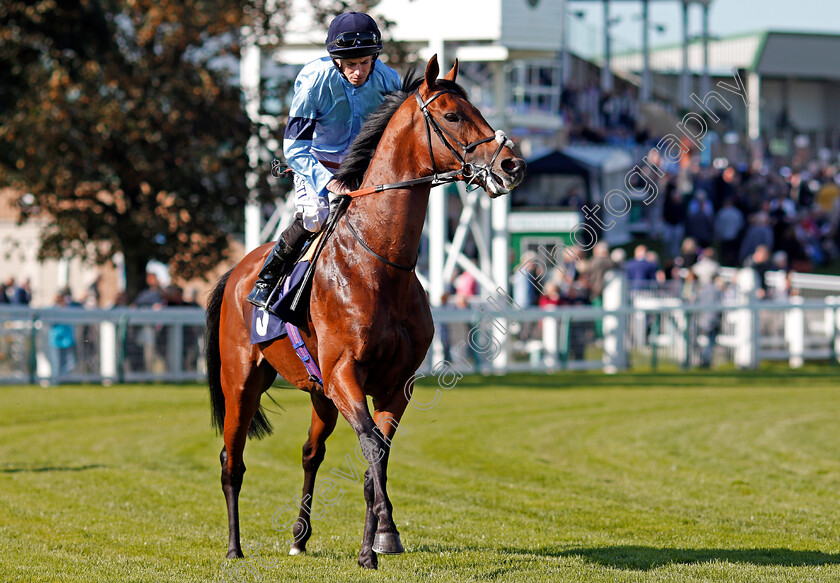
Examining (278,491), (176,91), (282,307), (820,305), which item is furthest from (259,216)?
(282,307)

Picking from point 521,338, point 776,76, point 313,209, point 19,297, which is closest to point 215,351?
point 313,209

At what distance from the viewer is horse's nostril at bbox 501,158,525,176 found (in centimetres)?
445

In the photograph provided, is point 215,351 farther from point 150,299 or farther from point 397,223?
point 150,299

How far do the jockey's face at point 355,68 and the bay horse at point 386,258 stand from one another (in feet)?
0.74

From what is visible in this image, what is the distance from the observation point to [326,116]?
205 inches

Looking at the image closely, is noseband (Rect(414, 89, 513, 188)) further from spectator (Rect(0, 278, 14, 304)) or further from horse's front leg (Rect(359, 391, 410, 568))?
spectator (Rect(0, 278, 14, 304))

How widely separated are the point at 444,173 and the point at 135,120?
1088 cm

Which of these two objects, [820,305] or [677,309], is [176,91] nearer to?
[677,309]

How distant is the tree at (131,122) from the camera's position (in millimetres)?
14781

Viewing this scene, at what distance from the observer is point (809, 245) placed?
24406mm

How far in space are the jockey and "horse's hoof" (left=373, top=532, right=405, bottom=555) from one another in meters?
1.36

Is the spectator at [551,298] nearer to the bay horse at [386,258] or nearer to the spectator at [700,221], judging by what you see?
the spectator at [700,221]

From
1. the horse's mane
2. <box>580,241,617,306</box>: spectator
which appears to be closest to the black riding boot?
the horse's mane

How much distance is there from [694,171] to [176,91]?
12.0 metres
